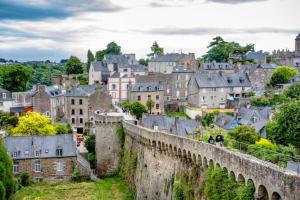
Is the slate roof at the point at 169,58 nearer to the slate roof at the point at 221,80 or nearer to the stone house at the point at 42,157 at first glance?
the slate roof at the point at 221,80

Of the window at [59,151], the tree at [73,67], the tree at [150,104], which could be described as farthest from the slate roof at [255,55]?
the window at [59,151]

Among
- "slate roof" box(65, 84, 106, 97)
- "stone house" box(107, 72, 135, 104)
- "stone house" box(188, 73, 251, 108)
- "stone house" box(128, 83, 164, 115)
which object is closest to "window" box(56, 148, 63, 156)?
"slate roof" box(65, 84, 106, 97)

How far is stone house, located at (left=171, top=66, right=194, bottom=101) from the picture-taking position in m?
80.9

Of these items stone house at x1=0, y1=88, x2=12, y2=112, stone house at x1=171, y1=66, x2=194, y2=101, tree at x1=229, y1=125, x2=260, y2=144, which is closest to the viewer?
tree at x1=229, y1=125, x2=260, y2=144

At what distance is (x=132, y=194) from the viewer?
40.7 metres

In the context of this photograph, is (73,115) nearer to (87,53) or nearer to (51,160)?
(51,160)

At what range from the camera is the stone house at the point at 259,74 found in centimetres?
8725

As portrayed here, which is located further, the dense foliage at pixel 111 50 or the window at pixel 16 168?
the dense foliage at pixel 111 50

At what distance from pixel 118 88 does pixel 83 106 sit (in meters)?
9.95

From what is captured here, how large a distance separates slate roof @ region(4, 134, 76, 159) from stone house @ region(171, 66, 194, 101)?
3562 centimetres

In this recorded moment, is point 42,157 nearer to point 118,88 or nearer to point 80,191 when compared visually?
point 80,191

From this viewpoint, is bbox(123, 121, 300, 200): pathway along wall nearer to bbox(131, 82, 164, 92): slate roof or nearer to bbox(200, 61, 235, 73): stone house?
bbox(131, 82, 164, 92): slate roof

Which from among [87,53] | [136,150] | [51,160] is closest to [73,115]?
[51,160]

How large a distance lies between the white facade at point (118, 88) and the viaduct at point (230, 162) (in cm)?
3135
